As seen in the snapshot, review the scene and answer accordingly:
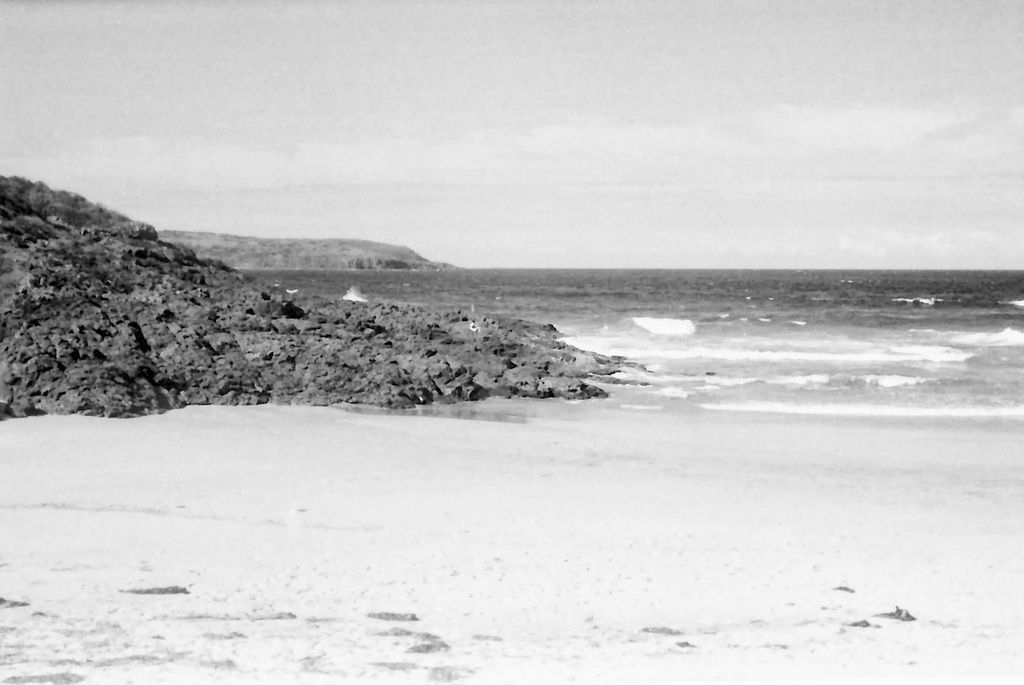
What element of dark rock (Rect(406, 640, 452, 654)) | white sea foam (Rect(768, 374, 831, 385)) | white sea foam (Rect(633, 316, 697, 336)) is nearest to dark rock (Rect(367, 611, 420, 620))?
dark rock (Rect(406, 640, 452, 654))

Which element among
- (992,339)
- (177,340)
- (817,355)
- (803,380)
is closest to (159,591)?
(177,340)

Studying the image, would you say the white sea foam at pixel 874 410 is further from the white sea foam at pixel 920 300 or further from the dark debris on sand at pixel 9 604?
the white sea foam at pixel 920 300

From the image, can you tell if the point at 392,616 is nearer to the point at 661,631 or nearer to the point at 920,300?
the point at 661,631

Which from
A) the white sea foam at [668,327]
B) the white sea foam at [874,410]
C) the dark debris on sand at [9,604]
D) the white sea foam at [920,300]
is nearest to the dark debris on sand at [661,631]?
the dark debris on sand at [9,604]

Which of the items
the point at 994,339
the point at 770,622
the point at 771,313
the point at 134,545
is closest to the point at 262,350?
the point at 134,545

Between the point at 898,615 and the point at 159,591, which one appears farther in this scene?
the point at 159,591

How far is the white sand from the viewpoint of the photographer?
4.65 meters

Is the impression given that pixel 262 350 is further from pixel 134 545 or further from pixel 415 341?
pixel 134 545

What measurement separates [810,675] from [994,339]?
2935 centimetres

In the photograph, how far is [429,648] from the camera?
15.5ft

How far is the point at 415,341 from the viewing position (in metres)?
17.1

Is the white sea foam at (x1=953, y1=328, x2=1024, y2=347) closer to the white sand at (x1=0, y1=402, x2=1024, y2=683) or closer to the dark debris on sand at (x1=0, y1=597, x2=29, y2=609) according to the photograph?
the white sand at (x1=0, y1=402, x2=1024, y2=683)

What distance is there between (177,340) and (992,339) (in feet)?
83.1

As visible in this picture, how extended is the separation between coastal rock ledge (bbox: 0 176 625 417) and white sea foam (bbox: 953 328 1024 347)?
49.2 feet
